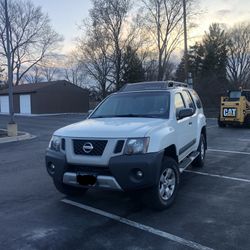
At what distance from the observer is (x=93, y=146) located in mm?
5414

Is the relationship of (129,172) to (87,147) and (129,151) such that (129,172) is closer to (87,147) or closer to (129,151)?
(129,151)

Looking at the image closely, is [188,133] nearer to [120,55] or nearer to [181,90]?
[181,90]

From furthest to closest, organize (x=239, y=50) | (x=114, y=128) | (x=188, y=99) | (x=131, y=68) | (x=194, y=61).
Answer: (x=239, y=50)
(x=194, y=61)
(x=131, y=68)
(x=188, y=99)
(x=114, y=128)

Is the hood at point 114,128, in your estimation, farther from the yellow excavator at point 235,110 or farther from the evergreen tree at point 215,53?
the evergreen tree at point 215,53

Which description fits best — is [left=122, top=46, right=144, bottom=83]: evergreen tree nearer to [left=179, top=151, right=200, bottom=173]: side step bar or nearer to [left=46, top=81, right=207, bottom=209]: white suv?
[left=179, top=151, right=200, bottom=173]: side step bar

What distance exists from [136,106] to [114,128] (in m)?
1.42

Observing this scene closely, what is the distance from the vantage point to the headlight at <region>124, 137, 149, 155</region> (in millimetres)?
5227

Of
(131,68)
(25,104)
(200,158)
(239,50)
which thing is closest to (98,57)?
(131,68)

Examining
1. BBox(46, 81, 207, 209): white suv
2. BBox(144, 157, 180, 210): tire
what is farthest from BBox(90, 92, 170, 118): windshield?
BBox(144, 157, 180, 210): tire

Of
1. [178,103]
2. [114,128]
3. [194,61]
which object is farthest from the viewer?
[194,61]

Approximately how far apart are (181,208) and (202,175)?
248 cm

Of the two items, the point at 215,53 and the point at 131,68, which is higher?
the point at 215,53

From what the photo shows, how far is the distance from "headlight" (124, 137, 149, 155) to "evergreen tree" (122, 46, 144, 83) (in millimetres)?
39702

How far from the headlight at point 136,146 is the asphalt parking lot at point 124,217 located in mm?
1006
